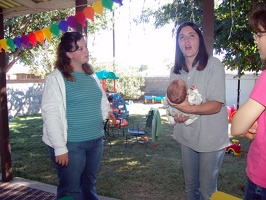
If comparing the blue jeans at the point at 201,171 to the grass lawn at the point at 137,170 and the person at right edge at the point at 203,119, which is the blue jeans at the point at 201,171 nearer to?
the person at right edge at the point at 203,119

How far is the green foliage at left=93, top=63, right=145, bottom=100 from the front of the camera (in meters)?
17.3

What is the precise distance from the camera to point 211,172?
188 cm

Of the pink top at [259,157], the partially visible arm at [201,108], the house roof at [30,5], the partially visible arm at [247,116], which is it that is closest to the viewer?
the partially visible arm at [247,116]

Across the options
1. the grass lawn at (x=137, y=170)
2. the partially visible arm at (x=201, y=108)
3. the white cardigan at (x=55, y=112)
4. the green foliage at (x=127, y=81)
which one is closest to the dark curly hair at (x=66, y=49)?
the white cardigan at (x=55, y=112)

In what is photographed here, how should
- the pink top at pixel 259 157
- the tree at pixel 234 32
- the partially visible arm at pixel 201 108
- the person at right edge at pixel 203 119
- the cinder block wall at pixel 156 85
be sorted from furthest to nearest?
1. the cinder block wall at pixel 156 85
2. the tree at pixel 234 32
3. the person at right edge at pixel 203 119
4. the partially visible arm at pixel 201 108
5. the pink top at pixel 259 157

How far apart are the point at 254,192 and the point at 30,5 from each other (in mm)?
3044

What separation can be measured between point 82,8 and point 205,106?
5.45 ft

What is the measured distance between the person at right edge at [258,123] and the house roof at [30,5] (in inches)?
86.3

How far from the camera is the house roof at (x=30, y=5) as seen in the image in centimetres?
299

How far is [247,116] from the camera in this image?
1.07 meters

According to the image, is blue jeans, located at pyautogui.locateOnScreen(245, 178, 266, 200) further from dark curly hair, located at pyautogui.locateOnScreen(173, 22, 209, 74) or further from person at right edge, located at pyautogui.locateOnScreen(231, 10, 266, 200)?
dark curly hair, located at pyautogui.locateOnScreen(173, 22, 209, 74)

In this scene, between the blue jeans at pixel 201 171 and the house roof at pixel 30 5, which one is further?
the house roof at pixel 30 5

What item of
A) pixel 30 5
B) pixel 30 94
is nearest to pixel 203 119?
pixel 30 5

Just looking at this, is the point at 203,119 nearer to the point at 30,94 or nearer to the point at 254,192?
the point at 254,192
